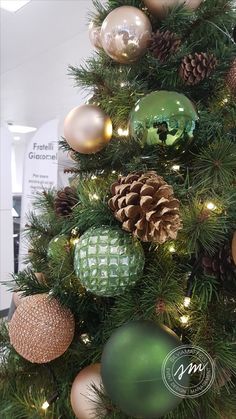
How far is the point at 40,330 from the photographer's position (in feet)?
1.48

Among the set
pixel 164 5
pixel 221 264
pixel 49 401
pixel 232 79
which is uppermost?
pixel 164 5

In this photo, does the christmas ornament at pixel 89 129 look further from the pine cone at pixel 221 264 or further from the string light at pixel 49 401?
the string light at pixel 49 401

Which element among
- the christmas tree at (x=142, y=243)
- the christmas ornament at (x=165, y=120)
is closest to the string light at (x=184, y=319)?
the christmas tree at (x=142, y=243)

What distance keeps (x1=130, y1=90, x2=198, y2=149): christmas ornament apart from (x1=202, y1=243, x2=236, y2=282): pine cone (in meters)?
0.16

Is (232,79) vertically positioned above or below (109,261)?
above

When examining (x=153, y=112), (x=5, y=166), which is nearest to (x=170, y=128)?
(x=153, y=112)

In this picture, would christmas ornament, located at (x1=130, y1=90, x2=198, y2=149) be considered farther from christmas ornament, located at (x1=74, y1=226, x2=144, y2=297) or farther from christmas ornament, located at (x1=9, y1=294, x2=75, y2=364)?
christmas ornament, located at (x1=9, y1=294, x2=75, y2=364)

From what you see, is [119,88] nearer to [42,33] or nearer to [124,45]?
[124,45]

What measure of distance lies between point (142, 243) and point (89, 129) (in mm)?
225

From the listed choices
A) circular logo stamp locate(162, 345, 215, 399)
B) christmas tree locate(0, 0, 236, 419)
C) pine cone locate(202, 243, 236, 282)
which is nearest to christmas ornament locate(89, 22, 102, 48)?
christmas tree locate(0, 0, 236, 419)

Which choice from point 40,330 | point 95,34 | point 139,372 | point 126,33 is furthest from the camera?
point 95,34

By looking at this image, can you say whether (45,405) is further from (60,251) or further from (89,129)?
(89,129)

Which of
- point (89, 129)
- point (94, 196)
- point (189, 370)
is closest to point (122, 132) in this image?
point (89, 129)

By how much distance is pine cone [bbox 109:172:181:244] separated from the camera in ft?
1.31
